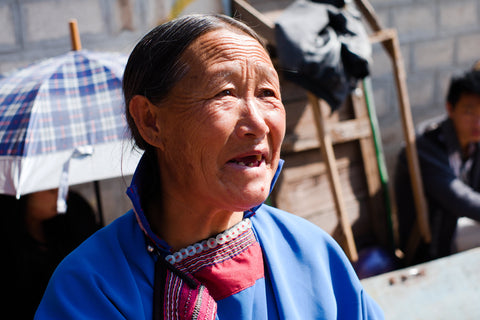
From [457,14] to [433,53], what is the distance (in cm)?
45

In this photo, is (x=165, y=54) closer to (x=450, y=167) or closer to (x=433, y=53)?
(x=450, y=167)

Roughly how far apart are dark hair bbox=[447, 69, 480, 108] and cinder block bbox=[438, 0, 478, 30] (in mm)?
1157

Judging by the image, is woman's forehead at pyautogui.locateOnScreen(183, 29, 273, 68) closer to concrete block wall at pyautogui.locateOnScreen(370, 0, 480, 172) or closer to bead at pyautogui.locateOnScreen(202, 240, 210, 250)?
bead at pyautogui.locateOnScreen(202, 240, 210, 250)

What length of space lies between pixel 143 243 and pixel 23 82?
4.94ft

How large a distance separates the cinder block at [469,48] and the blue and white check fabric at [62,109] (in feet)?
12.3

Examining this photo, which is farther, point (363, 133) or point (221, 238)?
point (363, 133)

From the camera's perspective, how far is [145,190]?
121 cm

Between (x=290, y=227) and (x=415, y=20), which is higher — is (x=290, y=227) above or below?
below

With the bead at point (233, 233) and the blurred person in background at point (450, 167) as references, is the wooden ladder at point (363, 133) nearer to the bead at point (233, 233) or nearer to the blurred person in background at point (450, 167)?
the blurred person in background at point (450, 167)

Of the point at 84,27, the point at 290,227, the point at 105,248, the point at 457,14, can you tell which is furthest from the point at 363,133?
the point at 105,248

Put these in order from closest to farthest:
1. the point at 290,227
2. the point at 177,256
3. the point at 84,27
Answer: the point at 177,256 → the point at 290,227 → the point at 84,27

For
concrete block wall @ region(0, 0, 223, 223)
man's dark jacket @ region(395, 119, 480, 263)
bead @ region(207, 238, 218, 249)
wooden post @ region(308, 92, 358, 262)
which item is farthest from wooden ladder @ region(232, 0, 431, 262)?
bead @ region(207, 238, 218, 249)

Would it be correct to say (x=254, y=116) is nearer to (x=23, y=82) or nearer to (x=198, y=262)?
(x=198, y=262)

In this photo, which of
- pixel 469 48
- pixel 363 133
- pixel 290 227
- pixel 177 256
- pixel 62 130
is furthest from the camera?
pixel 469 48
